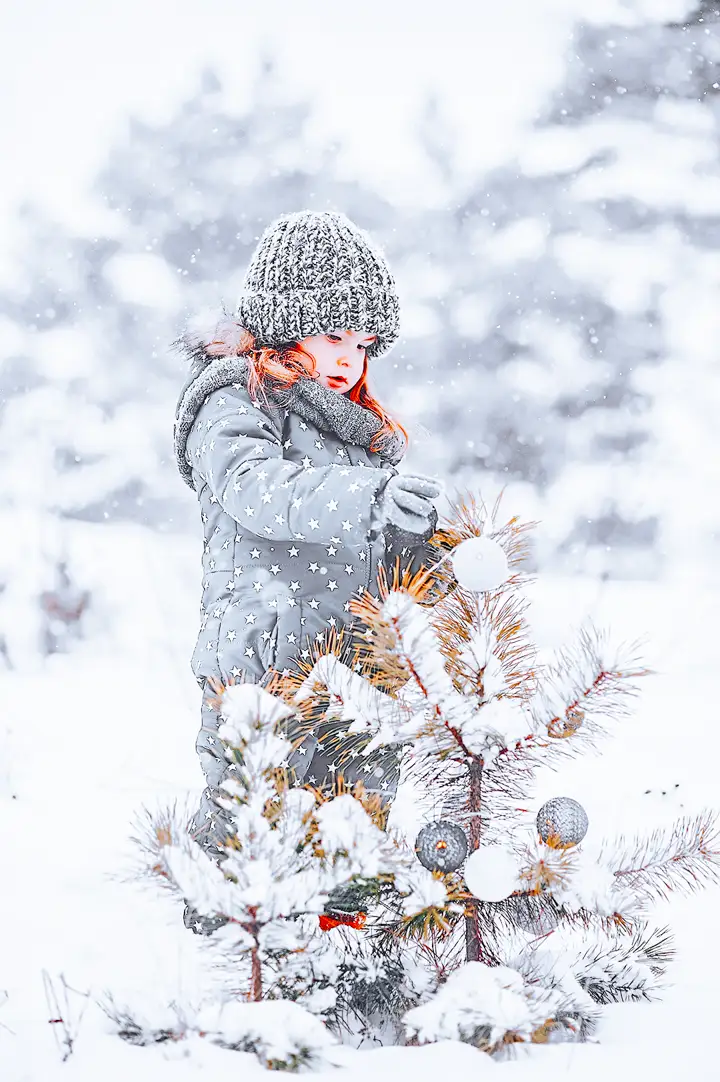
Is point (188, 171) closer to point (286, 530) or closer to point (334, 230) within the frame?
point (334, 230)

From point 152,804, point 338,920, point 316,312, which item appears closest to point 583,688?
point 338,920

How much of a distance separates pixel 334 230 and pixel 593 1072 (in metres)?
1.31

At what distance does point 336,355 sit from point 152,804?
1.67 metres

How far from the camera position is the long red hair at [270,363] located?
1.46 m

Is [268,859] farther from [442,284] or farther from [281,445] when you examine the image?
[442,284]

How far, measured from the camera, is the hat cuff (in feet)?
4.91

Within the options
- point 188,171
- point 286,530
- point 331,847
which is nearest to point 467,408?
point 188,171

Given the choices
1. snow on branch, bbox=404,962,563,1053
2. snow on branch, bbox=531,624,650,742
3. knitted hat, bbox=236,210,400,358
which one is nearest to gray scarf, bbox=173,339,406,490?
knitted hat, bbox=236,210,400,358

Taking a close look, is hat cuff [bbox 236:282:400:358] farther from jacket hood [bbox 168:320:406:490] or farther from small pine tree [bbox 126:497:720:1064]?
small pine tree [bbox 126:497:720:1064]

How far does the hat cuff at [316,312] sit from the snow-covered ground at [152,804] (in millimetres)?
662

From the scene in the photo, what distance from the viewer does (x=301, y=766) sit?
4.61 feet

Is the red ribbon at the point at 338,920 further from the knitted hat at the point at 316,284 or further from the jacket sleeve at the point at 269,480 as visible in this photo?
the knitted hat at the point at 316,284

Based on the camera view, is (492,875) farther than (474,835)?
No

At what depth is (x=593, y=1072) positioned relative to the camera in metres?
0.90
